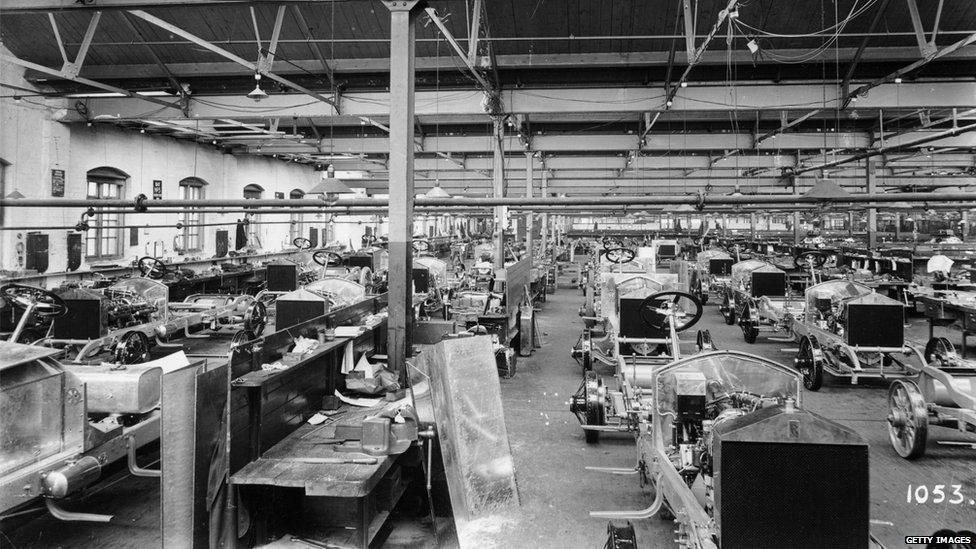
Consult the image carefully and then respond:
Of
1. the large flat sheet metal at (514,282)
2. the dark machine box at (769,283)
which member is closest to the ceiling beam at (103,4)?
the large flat sheet metal at (514,282)

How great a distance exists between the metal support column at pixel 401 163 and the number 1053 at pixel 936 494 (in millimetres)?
4922

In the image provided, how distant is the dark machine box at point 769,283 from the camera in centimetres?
1339

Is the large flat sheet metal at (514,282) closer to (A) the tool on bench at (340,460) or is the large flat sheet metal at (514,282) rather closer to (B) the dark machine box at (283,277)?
(A) the tool on bench at (340,460)

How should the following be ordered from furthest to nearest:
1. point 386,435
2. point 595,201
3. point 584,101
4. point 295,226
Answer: point 295,226 → point 584,101 → point 595,201 → point 386,435

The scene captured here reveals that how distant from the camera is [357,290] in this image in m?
10.4

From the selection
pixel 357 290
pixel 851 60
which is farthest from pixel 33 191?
pixel 851 60

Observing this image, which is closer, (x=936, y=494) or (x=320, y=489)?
(x=320, y=489)

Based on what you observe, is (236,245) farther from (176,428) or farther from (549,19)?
(176,428)

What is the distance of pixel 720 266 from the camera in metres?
18.4

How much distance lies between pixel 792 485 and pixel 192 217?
20.1 m

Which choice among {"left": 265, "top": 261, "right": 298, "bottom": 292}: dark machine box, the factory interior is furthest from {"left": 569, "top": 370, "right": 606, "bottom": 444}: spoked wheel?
{"left": 265, "top": 261, "right": 298, "bottom": 292}: dark machine box

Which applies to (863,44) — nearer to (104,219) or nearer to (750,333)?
(750,333)

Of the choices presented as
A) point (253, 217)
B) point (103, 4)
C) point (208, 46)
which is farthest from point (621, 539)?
point (253, 217)

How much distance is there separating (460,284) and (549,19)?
7.51m
